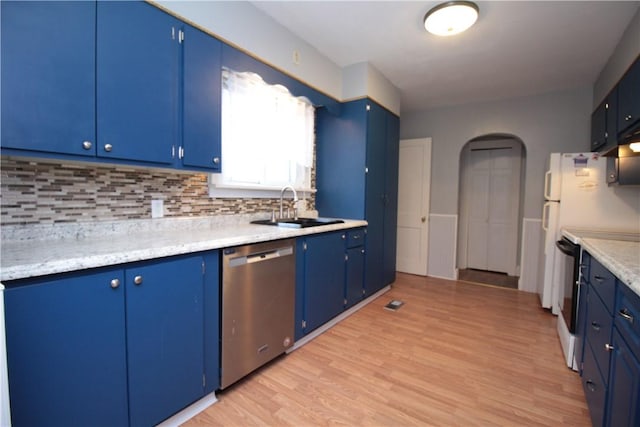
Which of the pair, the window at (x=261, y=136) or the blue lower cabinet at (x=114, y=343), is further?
the window at (x=261, y=136)

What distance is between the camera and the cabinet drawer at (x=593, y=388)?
1.29 metres

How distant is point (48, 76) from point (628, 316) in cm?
241

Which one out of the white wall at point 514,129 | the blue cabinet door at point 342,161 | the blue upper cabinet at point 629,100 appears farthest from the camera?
the white wall at point 514,129

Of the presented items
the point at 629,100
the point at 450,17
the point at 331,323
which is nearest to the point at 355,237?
the point at 331,323

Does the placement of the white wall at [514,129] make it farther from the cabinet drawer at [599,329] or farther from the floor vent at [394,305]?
the cabinet drawer at [599,329]

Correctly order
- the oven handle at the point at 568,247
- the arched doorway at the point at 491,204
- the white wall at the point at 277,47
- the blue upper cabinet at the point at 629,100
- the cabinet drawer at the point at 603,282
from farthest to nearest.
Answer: the arched doorway at the point at 491,204
the oven handle at the point at 568,247
the blue upper cabinet at the point at 629,100
the white wall at the point at 277,47
the cabinet drawer at the point at 603,282

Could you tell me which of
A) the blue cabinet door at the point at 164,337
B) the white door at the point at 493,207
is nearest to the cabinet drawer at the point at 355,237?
the blue cabinet door at the point at 164,337

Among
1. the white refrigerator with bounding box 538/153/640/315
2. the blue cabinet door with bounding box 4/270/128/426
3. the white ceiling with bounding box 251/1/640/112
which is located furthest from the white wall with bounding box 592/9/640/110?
the blue cabinet door with bounding box 4/270/128/426

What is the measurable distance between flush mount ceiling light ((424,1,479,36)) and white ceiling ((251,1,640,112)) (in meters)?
0.07

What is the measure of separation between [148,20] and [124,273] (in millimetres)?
1282

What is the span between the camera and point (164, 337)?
4.45 ft

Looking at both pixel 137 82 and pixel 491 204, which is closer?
pixel 137 82

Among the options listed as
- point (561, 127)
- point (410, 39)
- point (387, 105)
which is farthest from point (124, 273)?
point (561, 127)

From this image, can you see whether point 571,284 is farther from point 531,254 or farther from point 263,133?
point 263,133
